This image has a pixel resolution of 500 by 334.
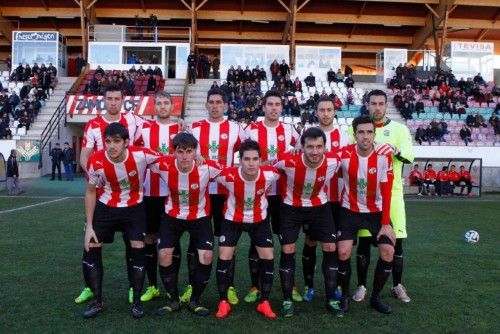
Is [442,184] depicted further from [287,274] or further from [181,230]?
[181,230]

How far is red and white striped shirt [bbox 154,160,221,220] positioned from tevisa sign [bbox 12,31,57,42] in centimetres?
2605

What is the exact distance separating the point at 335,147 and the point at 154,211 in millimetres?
1846

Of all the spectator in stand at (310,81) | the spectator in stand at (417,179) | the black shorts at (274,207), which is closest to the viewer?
the black shorts at (274,207)

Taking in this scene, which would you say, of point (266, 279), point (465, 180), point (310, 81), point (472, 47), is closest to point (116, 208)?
point (266, 279)

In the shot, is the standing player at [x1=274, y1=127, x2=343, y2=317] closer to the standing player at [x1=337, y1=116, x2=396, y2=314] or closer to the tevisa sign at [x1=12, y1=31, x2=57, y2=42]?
the standing player at [x1=337, y1=116, x2=396, y2=314]

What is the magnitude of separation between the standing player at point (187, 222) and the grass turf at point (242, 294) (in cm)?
26

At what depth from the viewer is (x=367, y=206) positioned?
504cm

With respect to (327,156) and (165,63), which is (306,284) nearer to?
(327,156)

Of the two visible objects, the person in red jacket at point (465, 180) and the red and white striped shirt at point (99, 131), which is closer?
the red and white striped shirt at point (99, 131)

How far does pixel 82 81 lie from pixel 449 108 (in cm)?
1693

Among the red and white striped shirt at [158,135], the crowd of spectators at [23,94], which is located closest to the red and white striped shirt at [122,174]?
the red and white striped shirt at [158,135]

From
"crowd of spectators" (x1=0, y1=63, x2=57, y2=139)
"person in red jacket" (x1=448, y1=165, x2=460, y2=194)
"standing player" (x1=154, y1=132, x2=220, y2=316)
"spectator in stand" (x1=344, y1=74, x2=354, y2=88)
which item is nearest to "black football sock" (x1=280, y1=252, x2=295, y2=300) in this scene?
"standing player" (x1=154, y1=132, x2=220, y2=316)

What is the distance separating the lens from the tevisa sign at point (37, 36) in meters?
28.3

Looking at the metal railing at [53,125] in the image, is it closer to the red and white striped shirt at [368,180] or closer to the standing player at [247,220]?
the standing player at [247,220]
